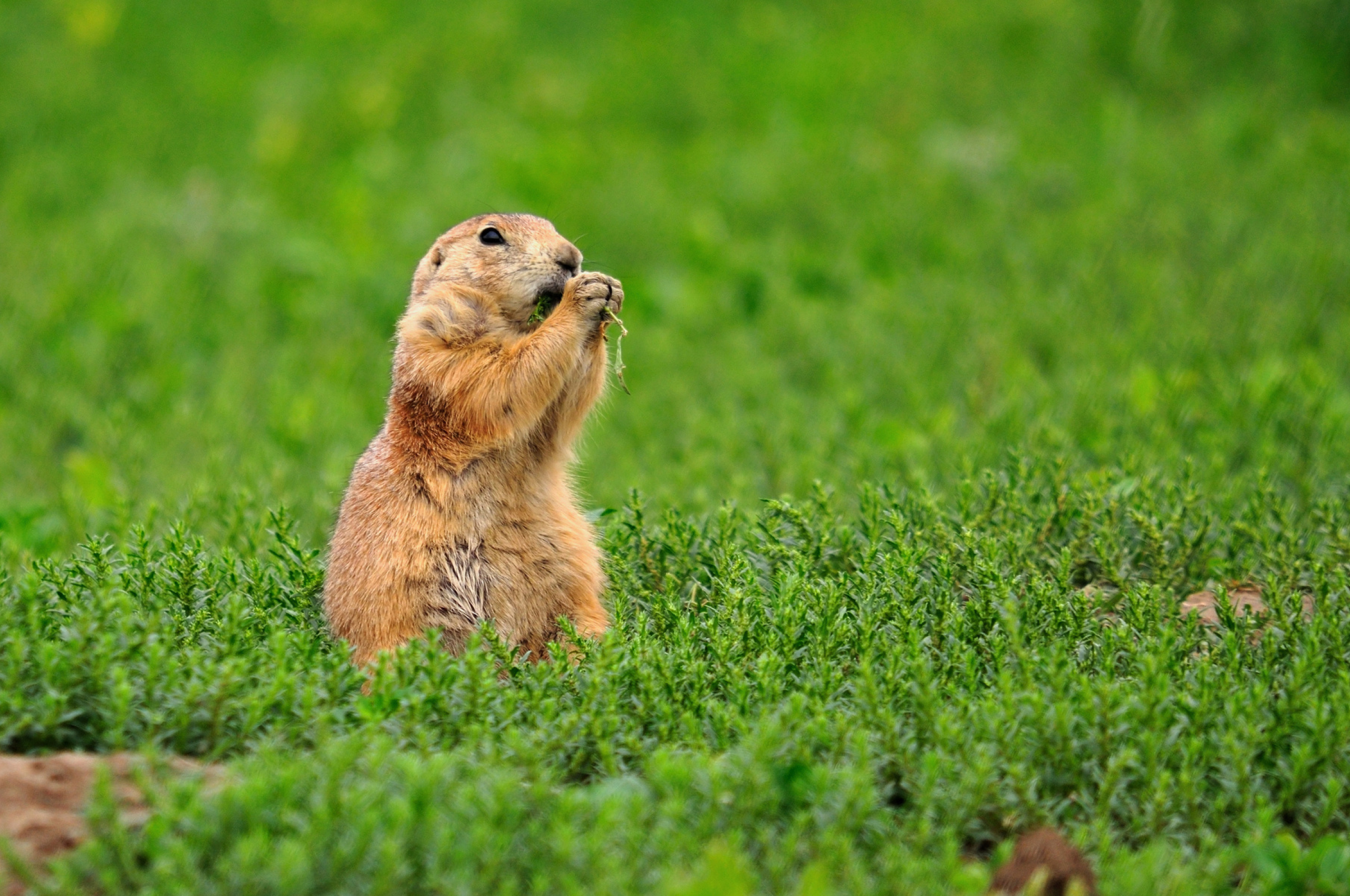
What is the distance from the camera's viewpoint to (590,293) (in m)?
4.27

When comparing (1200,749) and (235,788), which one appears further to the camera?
(1200,749)

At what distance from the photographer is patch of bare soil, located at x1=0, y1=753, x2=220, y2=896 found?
2.88 metres

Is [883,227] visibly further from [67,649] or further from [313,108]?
[67,649]

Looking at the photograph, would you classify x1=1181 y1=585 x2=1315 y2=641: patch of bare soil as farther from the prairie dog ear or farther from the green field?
the prairie dog ear

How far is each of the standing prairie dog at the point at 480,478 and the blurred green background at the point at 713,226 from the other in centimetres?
80

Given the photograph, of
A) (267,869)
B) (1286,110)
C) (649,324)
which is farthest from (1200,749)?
(1286,110)

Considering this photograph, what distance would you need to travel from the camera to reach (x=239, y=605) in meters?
3.71

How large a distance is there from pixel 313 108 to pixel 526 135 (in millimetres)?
2307

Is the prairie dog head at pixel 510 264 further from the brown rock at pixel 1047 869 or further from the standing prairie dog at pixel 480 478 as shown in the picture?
the brown rock at pixel 1047 869

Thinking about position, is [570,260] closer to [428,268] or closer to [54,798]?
[428,268]

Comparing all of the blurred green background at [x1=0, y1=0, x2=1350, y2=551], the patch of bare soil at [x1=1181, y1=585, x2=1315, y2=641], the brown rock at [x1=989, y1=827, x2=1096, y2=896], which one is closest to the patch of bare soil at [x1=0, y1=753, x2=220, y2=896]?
the brown rock at [x1=989, y1=827, x2=1096, y2=896]

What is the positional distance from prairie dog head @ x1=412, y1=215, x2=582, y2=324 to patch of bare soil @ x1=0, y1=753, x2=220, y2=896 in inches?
73.9

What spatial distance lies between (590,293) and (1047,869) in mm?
2207

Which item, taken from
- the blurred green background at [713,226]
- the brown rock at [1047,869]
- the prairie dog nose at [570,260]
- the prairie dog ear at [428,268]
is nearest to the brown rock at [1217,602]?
the blurred green background at [713,226]
